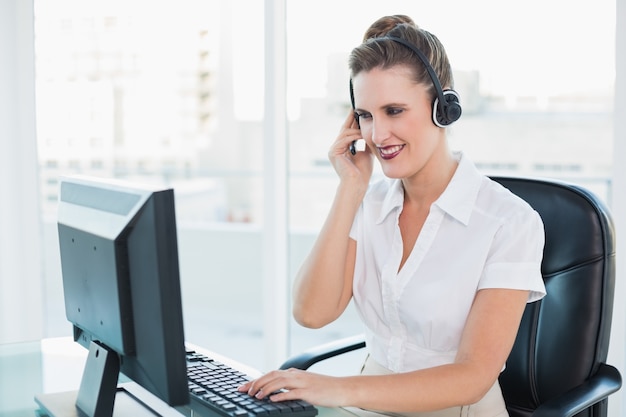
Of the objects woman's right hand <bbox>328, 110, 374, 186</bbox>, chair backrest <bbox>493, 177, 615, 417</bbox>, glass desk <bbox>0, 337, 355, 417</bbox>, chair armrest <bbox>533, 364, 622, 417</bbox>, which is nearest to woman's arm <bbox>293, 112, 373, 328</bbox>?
woman's right hand <bbox>328, 110, 374, 186</bbox>

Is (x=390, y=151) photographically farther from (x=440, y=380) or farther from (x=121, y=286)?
(x=121, y=286)

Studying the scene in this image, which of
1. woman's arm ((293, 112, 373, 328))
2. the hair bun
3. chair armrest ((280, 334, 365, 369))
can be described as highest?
the hair bun

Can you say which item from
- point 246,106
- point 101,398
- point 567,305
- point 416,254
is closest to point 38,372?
point 101,398

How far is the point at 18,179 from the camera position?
3.35 m

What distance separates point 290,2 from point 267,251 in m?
0.93

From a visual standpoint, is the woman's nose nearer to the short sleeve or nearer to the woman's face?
the woman's face

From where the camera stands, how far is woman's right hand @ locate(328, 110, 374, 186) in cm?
179

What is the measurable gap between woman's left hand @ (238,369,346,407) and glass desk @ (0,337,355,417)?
68 millimetres

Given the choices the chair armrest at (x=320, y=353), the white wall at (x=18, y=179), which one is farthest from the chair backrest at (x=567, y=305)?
the white wall at (x=18, y=179)

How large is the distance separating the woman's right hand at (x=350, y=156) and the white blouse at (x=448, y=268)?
0.13 meters

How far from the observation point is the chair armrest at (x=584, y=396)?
139 cm

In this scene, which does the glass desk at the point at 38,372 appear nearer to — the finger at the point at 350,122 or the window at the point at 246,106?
the finger at the point at 350,122

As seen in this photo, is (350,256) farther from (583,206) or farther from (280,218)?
(280,218)

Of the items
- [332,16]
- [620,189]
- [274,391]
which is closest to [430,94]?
[274,391]
